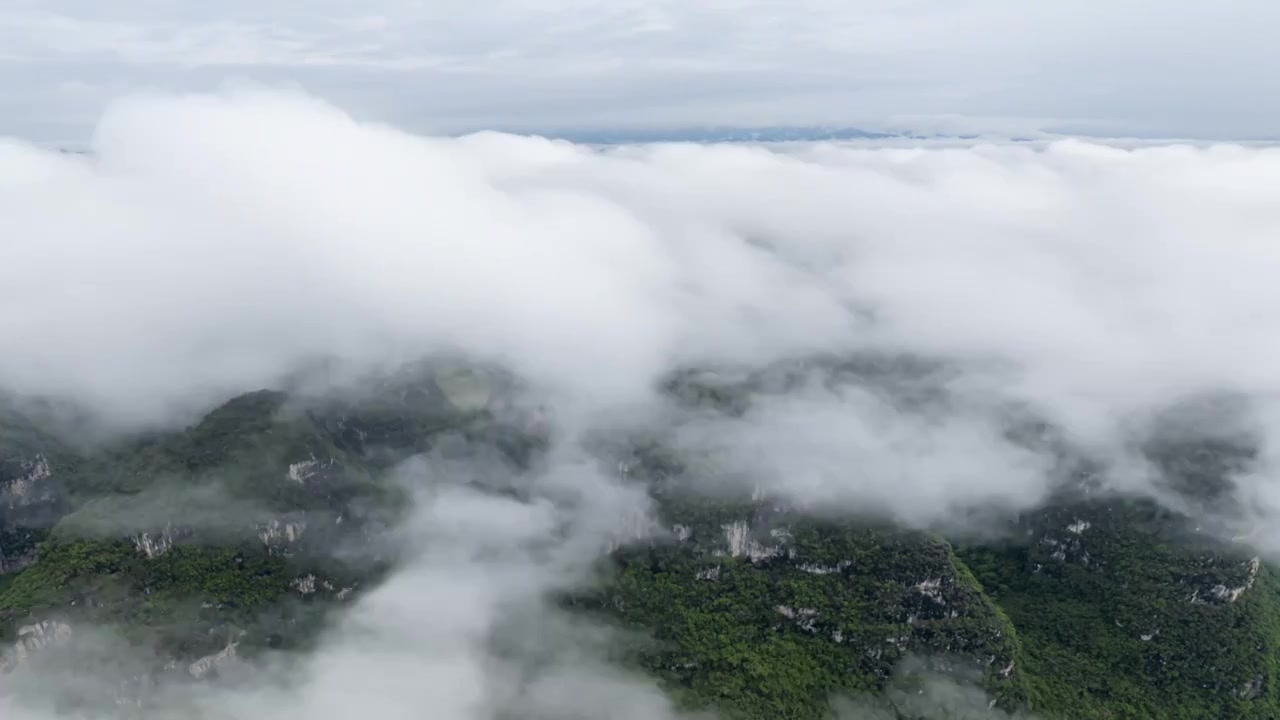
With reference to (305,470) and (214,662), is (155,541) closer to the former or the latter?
(214,662)

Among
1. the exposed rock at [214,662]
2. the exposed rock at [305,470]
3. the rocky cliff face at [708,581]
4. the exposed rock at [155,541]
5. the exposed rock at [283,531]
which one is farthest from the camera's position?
the exposed rock at [305,470]

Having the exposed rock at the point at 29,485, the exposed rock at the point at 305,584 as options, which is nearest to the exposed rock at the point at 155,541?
the exposed rock at the point at 305,584

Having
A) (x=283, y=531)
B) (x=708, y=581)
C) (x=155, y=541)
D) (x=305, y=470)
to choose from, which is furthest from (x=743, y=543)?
(x=155, y=541)

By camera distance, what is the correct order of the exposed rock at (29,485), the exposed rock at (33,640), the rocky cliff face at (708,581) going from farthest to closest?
1. the exposed rock at (29,485)
2. the rocky cliff face at (708,581)
3. the exposed rock at (33,640)

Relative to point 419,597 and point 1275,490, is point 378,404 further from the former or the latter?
point 1275,490

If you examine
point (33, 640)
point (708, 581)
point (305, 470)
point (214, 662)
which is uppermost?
point (305, 470)

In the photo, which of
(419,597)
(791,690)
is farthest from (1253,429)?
(419,597)

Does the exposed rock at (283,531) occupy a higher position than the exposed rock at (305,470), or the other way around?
the exposed rock at (305,470)

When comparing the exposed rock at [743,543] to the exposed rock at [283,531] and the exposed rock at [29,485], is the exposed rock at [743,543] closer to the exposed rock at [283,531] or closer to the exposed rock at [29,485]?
the exposed rock at [283,531]

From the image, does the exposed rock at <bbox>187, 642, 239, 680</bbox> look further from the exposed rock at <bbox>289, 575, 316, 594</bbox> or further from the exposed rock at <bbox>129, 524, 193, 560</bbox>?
the exposed rock at <bbox>129, 524, 193, 560</bbox>
